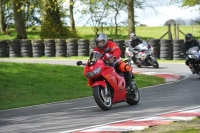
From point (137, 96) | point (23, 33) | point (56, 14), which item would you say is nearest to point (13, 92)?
point (137, 96)

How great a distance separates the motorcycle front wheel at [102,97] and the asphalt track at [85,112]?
134 millimetres

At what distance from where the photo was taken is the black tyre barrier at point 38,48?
3703 cm

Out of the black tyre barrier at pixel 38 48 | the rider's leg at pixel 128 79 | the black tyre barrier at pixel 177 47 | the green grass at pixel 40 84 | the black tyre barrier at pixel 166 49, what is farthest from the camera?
the black tyre barrier at pixel 38 48

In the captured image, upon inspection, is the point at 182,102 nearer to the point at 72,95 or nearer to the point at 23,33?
the point at 72,95

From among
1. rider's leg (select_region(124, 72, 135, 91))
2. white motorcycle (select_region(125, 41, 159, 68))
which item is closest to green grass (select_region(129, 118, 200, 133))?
rider's leg (select_region(124, 72, 135, 91))

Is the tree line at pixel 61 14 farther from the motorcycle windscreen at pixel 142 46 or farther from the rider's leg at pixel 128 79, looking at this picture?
the rider's leg at pixel 128 79

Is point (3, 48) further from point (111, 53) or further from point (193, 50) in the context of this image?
point (111, 53)

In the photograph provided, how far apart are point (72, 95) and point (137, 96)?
3787 millimetres

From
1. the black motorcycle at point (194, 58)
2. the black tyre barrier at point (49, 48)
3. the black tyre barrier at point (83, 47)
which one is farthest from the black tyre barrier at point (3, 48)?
the black motorcycle at point (194, 58)

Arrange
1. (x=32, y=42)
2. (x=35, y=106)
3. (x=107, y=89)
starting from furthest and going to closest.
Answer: (x=32, y=42), (x=35, y=106), (x=107, y=89)

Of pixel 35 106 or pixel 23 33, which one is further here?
pixel 23 33

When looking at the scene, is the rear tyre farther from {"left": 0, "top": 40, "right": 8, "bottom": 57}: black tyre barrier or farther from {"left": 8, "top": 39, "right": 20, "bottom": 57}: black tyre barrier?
{"left": 0, "top": 40, "right": 8, "bottom": 57}: black tyre barrier

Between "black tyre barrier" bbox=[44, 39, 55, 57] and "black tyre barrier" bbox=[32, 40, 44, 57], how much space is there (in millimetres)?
316

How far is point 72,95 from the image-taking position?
1731 centimetres
